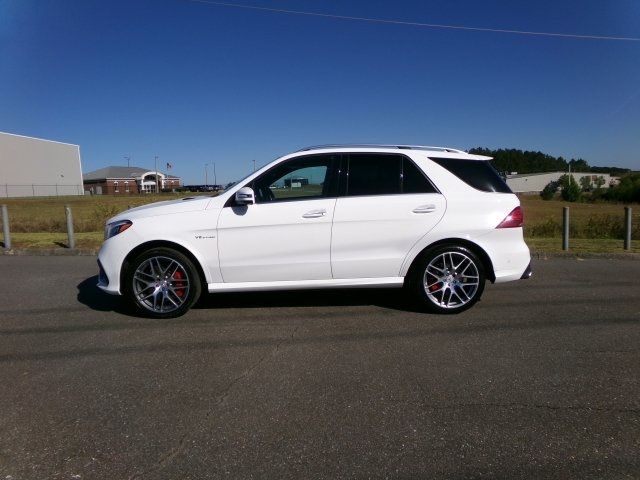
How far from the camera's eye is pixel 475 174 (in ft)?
18.2

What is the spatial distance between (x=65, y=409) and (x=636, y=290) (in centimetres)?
676

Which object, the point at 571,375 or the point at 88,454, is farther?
the point at 571,375

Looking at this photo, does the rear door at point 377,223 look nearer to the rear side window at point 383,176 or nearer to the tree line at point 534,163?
the rear side window at point 383,176

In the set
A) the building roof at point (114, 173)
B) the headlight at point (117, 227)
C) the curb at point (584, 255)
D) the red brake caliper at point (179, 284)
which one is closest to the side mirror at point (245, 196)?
the red brake caliper at point (179, 284)

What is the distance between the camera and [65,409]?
10.9ft

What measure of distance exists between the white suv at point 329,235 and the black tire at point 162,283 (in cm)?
1

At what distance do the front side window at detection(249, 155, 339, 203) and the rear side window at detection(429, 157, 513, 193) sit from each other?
3.90 feet

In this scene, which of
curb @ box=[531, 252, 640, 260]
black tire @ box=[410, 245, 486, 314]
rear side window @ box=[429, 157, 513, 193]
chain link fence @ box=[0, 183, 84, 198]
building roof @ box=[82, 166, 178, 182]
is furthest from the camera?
building roof @ box=[82, 166, 178, 182]

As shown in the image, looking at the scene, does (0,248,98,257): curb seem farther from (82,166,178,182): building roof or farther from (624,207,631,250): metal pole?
(82,166,178,182): building roof

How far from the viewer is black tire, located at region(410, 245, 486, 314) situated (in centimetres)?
536

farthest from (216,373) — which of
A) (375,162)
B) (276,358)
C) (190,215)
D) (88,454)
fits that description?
(375,162)

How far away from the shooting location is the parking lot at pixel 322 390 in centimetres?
272

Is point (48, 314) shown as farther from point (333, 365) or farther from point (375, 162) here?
point (375, 162)

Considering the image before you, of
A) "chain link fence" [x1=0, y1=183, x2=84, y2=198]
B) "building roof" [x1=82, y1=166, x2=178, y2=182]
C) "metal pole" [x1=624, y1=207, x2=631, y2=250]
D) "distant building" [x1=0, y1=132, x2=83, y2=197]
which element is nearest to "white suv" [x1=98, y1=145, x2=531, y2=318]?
"metal pole" [x1=624, y1=207, x2=631, y2=250]
